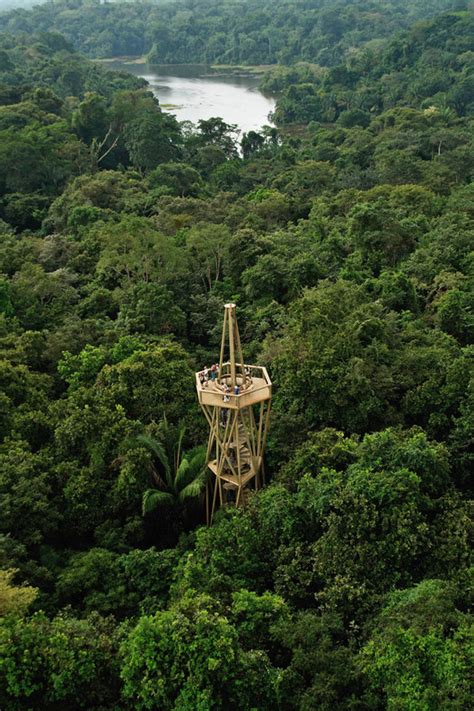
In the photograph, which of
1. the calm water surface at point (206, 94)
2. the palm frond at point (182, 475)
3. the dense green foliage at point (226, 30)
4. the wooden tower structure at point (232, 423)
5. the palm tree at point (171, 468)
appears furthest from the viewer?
the dense green foliage at point (226, 30)

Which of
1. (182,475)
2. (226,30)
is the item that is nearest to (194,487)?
(182,475)

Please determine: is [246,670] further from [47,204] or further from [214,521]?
[47,204]

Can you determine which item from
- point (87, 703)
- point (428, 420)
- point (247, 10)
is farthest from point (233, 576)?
point (247, 10)

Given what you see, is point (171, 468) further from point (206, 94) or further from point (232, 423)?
point (206, 94)

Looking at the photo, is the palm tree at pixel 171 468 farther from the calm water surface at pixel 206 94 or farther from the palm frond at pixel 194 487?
the calm water surface at pixel 206 94

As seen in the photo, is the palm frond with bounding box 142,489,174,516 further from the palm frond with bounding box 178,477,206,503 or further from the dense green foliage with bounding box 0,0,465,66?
the dense green foliage with bounding box 0,0,465,66

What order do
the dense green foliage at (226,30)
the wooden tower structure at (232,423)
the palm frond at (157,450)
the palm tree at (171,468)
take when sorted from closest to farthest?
1. the wooden tower structure at (232,423)
2. the palm tree at (171,468)
3. the palm frond at (157,450)
4. the dense green foliage at (226,30)

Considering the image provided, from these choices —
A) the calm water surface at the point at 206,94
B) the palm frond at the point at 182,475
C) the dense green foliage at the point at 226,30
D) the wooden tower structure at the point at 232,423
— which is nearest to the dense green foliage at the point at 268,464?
the palm frond at the point at 182,475
